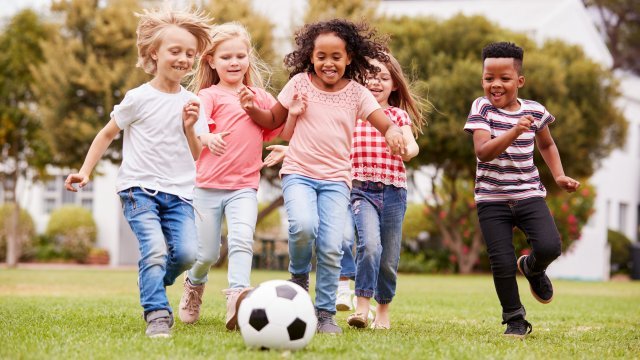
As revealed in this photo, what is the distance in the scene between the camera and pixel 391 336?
19.5 feet

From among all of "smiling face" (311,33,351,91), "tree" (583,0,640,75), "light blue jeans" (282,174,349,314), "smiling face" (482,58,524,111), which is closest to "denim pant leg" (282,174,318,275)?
"light blue jeans" (282,174,349,314)

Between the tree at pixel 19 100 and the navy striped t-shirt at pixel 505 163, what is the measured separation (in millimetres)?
18234

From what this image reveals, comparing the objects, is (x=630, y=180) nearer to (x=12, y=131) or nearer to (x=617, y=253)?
(x=617, y=253)

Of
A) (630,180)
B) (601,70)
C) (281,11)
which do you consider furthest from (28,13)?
(630,180)

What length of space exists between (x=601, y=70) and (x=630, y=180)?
11.6 metres

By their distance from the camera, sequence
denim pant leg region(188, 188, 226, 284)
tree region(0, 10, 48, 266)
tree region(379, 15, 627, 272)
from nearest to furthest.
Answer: denim pant leg region(188, 188, 226, 284) → tree region(379, 15, 627, 272) → tree region(0, 10, 48, 266)

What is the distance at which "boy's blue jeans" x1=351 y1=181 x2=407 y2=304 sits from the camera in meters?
6.67

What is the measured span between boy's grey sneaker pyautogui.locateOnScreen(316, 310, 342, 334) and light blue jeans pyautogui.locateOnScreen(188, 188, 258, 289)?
0.53 m

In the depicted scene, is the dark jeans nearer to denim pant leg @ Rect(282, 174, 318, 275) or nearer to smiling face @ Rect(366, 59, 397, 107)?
denim pant leg @ Rect(282, 174, 318, 275)

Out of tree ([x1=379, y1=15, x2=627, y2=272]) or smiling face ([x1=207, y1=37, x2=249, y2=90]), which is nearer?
smiling face ([x1=207, y1=37, x2=249, y2=90])

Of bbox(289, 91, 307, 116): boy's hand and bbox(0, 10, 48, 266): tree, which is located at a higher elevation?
bbox(0, 10, 48, 266): tree

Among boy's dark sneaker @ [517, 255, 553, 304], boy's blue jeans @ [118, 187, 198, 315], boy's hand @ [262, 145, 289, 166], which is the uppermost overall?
boy's hand @ [262, 145, 289, 166]

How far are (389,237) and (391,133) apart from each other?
4.10ft

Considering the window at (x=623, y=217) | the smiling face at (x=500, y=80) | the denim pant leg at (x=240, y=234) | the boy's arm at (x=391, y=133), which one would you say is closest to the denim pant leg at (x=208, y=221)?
the denim pant leg at (x=240, y=234)
